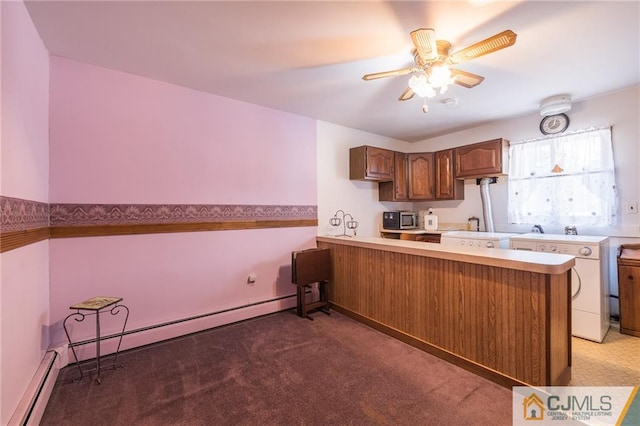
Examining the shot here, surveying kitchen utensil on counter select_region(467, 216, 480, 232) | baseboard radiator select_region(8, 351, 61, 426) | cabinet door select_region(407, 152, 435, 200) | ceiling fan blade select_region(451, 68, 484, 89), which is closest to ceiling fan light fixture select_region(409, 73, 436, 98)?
ceiling fan blade select_region(451, 68, 484, 89)

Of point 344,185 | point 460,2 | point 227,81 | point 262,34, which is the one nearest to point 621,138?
point 460,2

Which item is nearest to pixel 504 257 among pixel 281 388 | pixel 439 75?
pixel 439 75

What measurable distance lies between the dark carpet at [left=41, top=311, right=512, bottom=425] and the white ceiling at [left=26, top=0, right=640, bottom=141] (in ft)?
8.18

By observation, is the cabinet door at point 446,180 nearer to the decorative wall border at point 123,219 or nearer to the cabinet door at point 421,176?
the cabinet door at point 421,176

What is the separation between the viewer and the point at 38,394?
5.48 feet

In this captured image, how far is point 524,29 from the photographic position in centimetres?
191

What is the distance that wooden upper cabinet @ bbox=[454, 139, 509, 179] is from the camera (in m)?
3.65

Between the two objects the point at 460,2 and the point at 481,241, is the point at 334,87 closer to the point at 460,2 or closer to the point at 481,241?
the point at 460,2

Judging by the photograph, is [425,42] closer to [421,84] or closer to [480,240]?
[421,84]

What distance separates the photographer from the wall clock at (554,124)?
3283mm

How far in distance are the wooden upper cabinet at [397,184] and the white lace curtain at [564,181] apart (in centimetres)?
145

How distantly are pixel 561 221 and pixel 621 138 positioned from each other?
1.04 m

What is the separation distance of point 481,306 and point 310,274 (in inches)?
68.7

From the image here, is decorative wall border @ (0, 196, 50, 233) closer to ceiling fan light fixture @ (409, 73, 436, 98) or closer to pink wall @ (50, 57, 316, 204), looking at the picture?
pink wall @ (50, 57, 316, 204)
